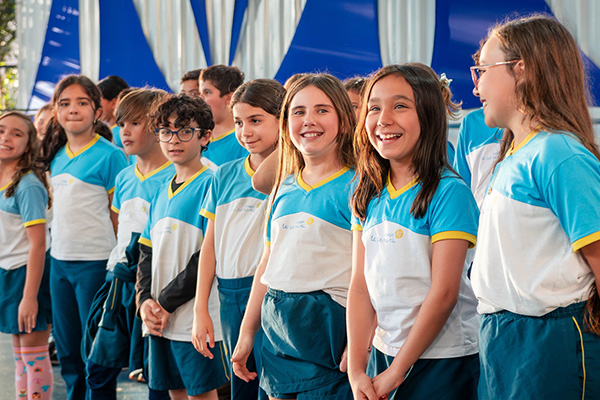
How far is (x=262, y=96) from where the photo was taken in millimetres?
2514

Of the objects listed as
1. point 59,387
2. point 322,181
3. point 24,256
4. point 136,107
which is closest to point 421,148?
point 322,181

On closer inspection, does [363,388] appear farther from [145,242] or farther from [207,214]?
[145,242]

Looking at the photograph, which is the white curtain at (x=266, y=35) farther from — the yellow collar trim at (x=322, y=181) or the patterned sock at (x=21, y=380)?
the yellow collar trim at (x=322, y=181)

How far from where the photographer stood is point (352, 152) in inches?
85.7

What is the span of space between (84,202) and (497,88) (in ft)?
7.84

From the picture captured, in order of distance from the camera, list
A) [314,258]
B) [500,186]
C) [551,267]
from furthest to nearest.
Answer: [314,258] → [500,186] → [551,267]

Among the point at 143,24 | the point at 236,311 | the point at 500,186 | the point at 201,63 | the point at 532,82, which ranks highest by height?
the point at 143,24

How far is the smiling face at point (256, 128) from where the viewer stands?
250cm

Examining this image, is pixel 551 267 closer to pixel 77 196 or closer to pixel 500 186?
pixel 500 186

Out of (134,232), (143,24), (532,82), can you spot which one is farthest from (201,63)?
(532,82)

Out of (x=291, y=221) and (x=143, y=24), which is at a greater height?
(x=143, y=24)

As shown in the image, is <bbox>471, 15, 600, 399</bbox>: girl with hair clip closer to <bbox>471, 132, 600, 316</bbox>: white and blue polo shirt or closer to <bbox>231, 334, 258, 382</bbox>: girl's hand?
<bbox>471, 132, 600, 316</bbox>: white and blue polo shirt

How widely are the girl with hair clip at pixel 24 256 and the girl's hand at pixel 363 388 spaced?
7.09 feet

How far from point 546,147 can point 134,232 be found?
190 centimetres
